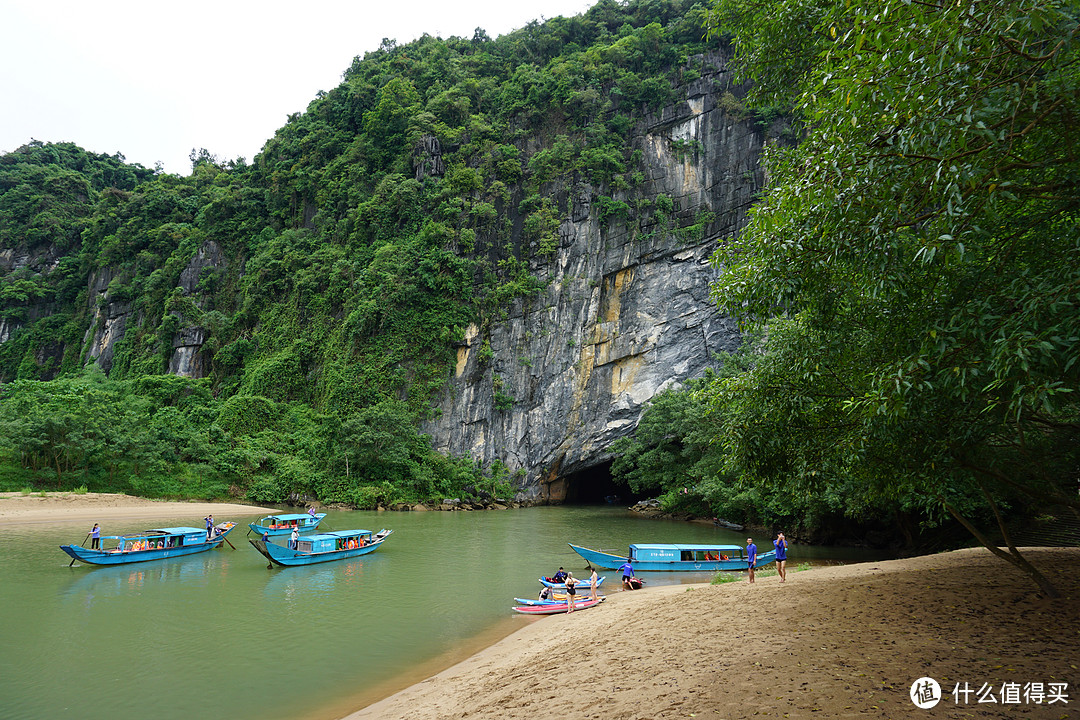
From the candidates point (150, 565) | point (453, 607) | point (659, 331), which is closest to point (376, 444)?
point (150, 565)

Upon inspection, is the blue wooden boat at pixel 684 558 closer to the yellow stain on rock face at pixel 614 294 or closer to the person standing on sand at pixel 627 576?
the person standing on sand at pixel 627 576

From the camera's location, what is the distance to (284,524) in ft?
72.7

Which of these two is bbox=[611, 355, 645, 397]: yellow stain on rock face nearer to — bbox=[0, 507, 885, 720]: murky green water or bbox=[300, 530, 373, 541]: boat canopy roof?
bbox=[0, 507, 885, 720]: murky green water

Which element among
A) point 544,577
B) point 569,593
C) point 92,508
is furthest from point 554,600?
point 92,508

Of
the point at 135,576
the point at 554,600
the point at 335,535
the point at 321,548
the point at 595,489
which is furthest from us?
the point at 595,489

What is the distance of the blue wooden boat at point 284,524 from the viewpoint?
2045 centimetres

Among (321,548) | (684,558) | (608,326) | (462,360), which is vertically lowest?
(684,558)

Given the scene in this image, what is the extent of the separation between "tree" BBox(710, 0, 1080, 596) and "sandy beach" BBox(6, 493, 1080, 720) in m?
1.45

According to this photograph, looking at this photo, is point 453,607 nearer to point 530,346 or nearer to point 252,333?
point 530,346

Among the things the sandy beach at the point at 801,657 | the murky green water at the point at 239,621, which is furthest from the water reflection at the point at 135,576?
the sandy beach at the point at 801,657

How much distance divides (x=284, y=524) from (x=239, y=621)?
11883 millimetres

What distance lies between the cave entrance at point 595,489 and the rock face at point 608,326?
2502 mm

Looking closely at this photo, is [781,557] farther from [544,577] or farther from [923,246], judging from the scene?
[923,246]

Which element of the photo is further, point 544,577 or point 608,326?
point 608,326
